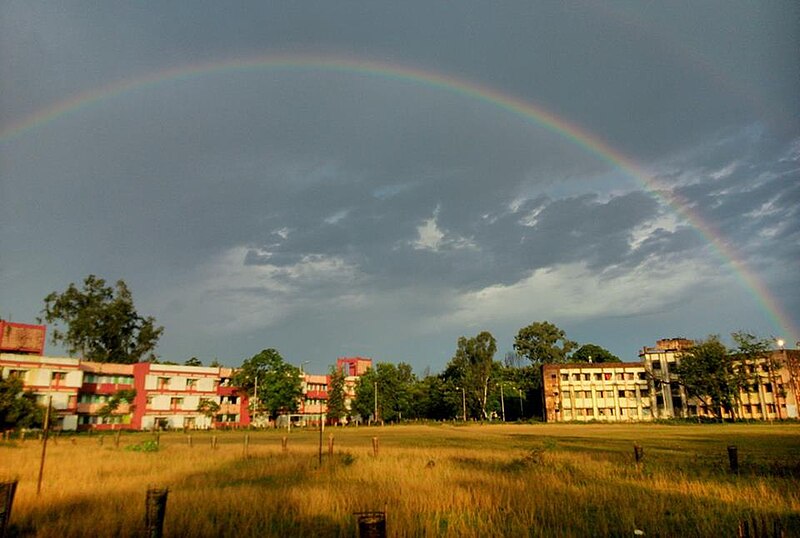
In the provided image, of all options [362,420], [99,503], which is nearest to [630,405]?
[362,420]

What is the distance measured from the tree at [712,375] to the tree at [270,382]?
67.9m

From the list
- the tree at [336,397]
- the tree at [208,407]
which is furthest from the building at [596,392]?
the tree at [208,407]

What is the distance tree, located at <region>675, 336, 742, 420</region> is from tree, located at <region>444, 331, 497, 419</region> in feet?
118

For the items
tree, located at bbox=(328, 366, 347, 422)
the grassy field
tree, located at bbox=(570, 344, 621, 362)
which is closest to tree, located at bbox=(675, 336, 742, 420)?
tree, located at bbox=(570, 344, 621, 362)

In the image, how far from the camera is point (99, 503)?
12.1m

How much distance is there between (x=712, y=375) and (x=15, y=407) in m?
96.2

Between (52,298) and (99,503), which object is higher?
(52,298)

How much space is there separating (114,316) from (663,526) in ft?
310

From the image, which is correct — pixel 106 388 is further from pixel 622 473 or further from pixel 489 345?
pixel 622 473

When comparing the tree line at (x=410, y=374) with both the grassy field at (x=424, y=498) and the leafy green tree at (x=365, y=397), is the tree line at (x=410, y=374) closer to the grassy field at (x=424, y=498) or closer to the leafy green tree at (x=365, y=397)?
the leafy green tree at (x=365, y=397)

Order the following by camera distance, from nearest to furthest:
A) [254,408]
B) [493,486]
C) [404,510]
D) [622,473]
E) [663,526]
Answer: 1. [663,526]
2. [404,510]
3. [493,486]
4. [622,473]
5. [254,408]

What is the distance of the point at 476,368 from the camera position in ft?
360

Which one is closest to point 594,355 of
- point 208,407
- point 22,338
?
point 208,407

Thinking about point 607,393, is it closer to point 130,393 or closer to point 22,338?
point 130,393
